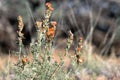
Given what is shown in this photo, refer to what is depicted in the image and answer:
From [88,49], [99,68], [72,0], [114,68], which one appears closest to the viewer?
[114,68]

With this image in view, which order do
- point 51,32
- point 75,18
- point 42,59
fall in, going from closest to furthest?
1. point 51,32
2. point 42,59
3. point 75,18

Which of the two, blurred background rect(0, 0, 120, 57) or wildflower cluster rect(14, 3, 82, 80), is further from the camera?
blurred background rect(0, 0, 120, 57)

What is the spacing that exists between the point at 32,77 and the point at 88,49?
248 cm

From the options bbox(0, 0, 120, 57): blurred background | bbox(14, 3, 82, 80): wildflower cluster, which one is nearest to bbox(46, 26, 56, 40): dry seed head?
bbox(14, 3, 82, 80): wildflower cluster

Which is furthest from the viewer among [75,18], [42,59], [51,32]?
[75,18]

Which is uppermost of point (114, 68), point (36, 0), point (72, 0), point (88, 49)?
point (36, 0)

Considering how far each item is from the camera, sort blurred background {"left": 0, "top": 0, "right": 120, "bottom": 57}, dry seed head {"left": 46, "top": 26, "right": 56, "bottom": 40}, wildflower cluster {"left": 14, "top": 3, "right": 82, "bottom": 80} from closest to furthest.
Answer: dry seed head {"left": 46, "top": 26, "right": 56, "bottom": 40}
wildflower cluster {"left": 14, "top": 3, "right": 82, "bottom": 80}
blurred background {"left": 0, "top": 0, "right": 120, "bottom": 57}

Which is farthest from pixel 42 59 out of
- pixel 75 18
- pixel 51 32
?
pixel 75 18

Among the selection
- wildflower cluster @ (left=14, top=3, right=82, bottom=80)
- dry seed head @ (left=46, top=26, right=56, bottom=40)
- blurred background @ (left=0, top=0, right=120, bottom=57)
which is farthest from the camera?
blurred background @ (left=0, top=0, right=120, bottom=57)

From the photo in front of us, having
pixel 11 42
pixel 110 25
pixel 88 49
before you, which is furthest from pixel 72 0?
pixel 88 49

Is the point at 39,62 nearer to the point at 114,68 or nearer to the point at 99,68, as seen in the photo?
the point at 114,68

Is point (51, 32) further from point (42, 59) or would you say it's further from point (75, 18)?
point (75, 18)

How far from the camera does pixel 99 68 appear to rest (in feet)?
16.5

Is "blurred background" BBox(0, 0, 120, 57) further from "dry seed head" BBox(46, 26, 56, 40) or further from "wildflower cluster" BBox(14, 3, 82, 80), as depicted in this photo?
"dry seed head" BBox(46, 26, 56, 40)
